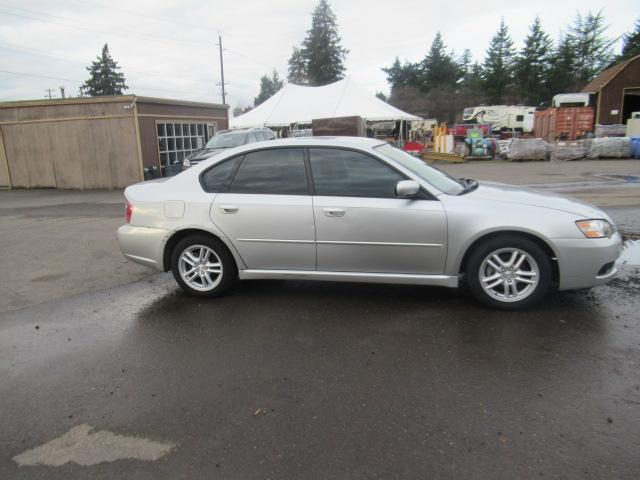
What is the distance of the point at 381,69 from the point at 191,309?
9116 cm

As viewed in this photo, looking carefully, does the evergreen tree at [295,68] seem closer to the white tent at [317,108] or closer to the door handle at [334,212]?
the white tent at [317,108]

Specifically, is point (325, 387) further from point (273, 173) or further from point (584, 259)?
point (584, 259)

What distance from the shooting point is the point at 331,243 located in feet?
15.0

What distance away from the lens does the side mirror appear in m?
4.31

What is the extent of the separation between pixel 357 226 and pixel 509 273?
1.41 meters

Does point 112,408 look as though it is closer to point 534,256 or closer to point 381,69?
point 534,256

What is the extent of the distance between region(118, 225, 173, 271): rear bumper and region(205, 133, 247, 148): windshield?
9.87 m

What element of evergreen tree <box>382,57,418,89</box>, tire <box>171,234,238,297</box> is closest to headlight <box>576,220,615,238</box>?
tire <box>171,234,238,297</box>

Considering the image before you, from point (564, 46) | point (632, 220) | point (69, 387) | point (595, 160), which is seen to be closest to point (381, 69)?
point (564, 46)

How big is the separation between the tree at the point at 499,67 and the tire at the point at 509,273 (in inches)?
2780

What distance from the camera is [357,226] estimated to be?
4496 millimetres

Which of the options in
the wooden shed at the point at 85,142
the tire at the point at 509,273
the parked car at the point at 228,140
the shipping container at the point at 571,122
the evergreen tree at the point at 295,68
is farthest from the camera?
the evergreen tree at the point at 295,68

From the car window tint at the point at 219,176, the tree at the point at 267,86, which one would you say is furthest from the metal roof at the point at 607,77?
the tree at the point at 267,86

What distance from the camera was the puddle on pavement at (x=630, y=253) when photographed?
5.70 m
